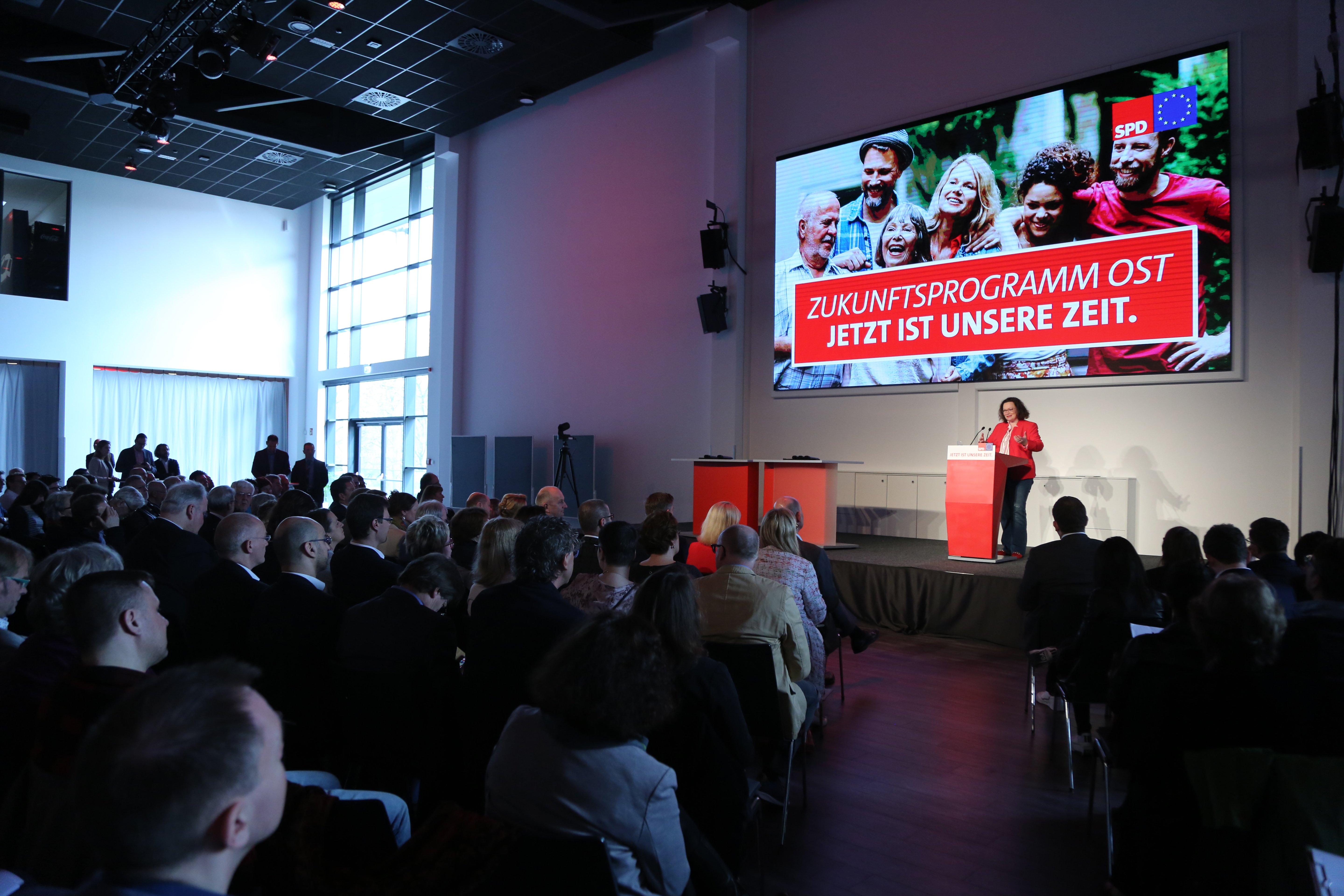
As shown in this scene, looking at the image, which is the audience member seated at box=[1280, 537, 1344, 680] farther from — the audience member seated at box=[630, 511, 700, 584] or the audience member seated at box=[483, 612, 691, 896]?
the audience member seated at box=[630, 511, 700, 584]

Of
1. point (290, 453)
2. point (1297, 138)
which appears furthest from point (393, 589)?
point (290, 453)

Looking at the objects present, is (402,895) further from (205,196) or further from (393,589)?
(205,196)

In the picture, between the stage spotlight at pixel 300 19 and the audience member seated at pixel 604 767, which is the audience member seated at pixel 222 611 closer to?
the audience member seated at pixel 604 767

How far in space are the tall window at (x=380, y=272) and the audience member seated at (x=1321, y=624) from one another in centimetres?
1292

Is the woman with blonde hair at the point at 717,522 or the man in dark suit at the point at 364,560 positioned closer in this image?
the man in dark suit at the point at 364,560

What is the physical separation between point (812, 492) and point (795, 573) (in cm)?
351

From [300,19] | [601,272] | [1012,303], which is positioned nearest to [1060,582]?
[1012,303]

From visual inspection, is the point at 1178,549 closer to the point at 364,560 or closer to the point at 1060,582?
the point at 1060,582

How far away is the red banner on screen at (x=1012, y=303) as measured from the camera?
262 inches

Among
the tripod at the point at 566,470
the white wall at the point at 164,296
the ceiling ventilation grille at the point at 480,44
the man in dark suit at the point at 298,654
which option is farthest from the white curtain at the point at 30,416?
the man in dark suit at the point at 298,654

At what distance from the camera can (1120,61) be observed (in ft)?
22.9

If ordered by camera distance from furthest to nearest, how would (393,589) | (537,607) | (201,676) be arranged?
(393,589), (537,607), (201,676)

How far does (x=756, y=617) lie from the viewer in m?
3.00

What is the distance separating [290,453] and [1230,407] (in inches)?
607
